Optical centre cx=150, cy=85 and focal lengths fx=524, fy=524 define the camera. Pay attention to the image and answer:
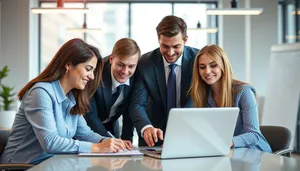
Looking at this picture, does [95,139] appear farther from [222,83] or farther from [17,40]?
[17,40]

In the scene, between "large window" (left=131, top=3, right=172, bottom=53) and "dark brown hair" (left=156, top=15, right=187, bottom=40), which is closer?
"dark brown hair" (left=156, top=15, right=187, bottom=40)

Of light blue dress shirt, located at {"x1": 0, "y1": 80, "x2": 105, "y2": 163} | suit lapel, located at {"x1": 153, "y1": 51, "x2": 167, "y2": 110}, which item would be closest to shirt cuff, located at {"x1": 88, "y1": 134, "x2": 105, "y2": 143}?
light blue dress shirt, located at {"x1": 0, "y1": 80, "x2": 105, "y2": 163}

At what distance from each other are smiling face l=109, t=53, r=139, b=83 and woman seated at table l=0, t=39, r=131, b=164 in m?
0.28

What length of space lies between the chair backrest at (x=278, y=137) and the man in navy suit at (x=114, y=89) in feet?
3.35

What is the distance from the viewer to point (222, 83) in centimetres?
320

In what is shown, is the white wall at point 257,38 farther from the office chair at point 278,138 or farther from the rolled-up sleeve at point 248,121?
the rolled-up sleeve at point 248,121

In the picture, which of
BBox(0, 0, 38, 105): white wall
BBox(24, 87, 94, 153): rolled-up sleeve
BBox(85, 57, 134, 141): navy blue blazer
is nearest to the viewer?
BBox(24, 87, 94, 153): rolled-up sleeve

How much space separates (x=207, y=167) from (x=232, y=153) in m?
0.58

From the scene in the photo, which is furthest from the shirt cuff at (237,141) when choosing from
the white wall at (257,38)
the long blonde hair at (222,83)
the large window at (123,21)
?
the large window at (123,21)

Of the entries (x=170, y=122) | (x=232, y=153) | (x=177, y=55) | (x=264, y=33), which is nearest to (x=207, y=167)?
(x=170, y=122)

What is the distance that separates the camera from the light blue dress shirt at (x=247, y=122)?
3035 mm

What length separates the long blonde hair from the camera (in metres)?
3.17

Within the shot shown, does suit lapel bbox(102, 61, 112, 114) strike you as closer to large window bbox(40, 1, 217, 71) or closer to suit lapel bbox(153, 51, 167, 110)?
suit lapel bbox(153, 51, 167, 110)

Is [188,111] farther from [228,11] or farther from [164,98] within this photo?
[228,11]
